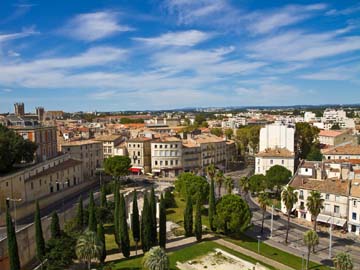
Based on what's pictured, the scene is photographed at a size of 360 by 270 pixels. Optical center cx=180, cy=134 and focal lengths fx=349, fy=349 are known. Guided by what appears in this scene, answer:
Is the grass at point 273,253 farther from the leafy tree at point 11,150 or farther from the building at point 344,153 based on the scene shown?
the building at point 344,153

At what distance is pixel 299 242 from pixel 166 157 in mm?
55508

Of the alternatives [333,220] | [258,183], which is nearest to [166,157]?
[258,183]

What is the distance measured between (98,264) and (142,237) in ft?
23.9

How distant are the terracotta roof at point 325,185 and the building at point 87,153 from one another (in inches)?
2202

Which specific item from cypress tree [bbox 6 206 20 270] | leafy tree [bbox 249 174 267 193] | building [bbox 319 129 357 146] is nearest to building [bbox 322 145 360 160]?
leafy tree [bbox 249 174 267 193]

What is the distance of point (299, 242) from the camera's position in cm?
5594

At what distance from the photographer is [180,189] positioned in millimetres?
71812

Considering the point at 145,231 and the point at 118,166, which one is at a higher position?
the point at 118,166

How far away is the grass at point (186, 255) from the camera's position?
4547 cm

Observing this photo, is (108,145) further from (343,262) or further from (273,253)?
(343,262)

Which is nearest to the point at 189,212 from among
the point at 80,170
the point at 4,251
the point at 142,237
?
the point at 142,237

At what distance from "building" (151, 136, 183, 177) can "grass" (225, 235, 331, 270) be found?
1950 inches

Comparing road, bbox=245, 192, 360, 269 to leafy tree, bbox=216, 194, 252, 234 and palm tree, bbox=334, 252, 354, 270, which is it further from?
palm tree, bbox=334, 252, 354, 270

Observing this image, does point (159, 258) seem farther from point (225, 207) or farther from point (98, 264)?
point (225, 207)
